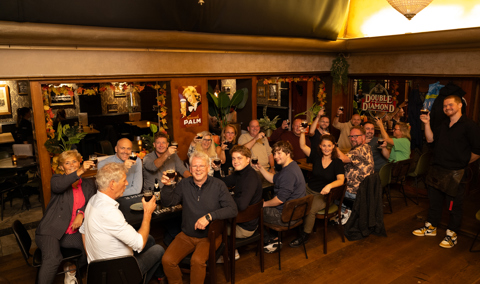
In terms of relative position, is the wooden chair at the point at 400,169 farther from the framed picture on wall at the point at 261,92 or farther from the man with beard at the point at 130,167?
the framed picture on wall at the point at 261,92

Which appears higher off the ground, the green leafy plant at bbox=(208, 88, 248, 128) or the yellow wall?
the yellow wall

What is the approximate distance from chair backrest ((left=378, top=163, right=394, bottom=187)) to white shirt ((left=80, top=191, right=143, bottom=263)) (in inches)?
152

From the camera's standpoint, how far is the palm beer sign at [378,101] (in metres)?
7.86

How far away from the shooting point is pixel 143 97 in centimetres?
1260

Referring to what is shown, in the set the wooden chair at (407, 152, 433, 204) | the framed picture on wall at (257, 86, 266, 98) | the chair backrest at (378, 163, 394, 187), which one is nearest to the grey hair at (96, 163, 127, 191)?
the chair backrest at (378, 163, 394, 187)

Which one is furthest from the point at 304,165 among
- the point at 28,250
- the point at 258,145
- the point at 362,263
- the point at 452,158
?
the point at 28,250

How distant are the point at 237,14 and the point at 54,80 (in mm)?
2776

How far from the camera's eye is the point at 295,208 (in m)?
4.08

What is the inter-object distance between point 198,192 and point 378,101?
584 cm

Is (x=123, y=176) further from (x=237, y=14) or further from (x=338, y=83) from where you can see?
(x=338, y=83)

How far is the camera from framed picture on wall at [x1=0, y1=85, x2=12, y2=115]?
35.7 feet

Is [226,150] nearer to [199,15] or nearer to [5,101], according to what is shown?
[199,15]

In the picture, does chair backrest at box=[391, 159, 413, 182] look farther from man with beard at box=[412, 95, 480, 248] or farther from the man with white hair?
the man with white hair

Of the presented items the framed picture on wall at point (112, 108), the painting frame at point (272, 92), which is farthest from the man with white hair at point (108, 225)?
the framed picture on wall at point (112, 108)
